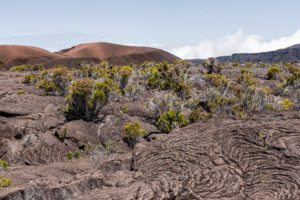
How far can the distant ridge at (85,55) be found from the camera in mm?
83000

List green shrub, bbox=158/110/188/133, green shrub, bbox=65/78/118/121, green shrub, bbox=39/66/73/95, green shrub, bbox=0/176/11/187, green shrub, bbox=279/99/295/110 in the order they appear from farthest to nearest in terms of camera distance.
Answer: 1. green shrub, bbox=39/66/73/95
2. green shrub, bbox=279/99/295/110
3. green shrub, bbox=65/78/118/121
4. green shrub, bbox=158/110/188/133
5. green shrub, bbox=0/176/11/187

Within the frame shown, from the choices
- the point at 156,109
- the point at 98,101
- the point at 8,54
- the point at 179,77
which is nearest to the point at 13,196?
the point at 98,101

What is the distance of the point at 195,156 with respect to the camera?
5418mm

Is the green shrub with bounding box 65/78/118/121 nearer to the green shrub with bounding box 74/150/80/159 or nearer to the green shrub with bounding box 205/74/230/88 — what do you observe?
the green shrub with bounding box 74/150/80/159

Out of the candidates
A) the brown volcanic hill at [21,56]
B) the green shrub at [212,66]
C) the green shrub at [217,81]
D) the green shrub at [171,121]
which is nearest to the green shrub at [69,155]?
the green shrub at [171,121]

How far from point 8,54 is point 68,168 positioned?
12097 cm

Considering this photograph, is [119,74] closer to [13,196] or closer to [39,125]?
[39,125]

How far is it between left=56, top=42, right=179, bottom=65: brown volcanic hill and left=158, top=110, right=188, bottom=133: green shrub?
87671 mm

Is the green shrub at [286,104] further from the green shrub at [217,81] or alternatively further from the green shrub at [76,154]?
the green shrub at [76,154]

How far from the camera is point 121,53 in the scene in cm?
13338

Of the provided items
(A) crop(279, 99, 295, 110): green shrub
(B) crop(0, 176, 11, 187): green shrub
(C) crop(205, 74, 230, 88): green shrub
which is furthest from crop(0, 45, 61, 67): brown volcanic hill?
(B) crop(0, 176, 11, 187): green shrub

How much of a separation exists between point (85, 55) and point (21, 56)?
1247 inches

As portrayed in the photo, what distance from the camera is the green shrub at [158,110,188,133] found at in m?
11.9

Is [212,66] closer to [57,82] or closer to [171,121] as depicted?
[57,82]
